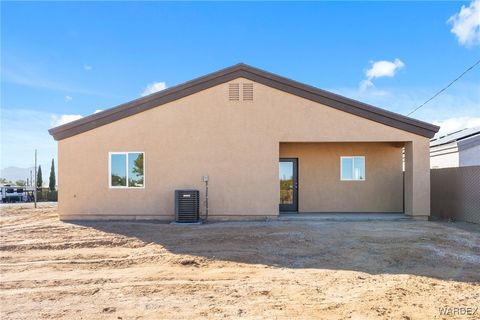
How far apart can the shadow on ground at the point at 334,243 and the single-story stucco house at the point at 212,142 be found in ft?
3.22

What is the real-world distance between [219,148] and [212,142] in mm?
312

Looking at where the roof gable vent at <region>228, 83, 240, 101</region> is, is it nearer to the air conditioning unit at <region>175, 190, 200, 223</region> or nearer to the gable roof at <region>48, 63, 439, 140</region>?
the gable roof at <region>48, 63, 439, 140</region>

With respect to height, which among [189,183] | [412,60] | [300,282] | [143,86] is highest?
[412,60]

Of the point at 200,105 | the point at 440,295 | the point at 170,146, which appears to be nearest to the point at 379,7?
the point at 200,105

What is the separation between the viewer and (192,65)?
17.5 meters

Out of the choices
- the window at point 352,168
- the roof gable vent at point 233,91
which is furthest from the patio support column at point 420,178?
the roof gable vent at point 233,91

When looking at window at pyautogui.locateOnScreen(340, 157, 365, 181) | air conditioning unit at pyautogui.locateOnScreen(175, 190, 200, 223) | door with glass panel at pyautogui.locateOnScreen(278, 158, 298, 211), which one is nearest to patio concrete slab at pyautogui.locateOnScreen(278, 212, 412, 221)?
door with glass panel at pyautogui.locateOnScreen(278, 158, 298, 211)

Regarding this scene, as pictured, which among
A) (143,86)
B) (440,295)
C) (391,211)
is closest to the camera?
(440,295)

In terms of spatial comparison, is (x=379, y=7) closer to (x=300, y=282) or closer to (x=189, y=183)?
(x=189, y=183)

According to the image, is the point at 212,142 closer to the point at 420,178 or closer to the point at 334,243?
the point at 334,243

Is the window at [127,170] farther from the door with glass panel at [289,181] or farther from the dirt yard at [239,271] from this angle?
the door with glass panel at [289,181]

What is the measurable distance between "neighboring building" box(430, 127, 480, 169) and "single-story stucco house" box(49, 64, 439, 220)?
3894mm

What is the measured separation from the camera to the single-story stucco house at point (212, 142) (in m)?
12.7

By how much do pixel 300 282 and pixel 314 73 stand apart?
15219 mm
